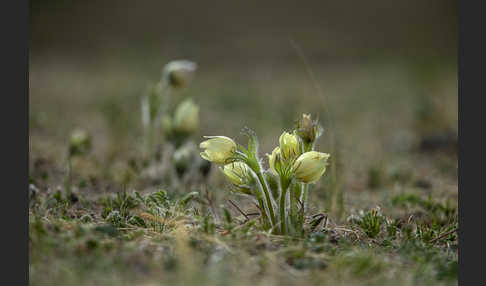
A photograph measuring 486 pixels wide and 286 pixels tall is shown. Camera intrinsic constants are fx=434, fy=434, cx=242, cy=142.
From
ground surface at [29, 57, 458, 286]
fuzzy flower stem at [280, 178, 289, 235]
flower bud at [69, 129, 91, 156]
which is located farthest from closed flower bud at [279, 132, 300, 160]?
flower bud at [69, 129, 91, 156]

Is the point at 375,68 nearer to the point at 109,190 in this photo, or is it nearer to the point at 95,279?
the point at 109,190

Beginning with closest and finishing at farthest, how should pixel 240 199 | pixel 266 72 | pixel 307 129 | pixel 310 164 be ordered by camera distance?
pixel 310 164
pixel 307 129
pixel 240 199
pixel 266 72

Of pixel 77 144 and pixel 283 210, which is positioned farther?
pixel 77 144

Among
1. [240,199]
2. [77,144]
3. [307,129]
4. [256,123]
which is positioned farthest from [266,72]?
[307,129]

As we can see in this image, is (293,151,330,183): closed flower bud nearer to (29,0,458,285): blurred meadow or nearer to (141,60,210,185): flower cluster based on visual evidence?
(29,0,458,285): blurred meadow

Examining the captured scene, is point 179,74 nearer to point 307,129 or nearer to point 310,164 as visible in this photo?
point 307,129
